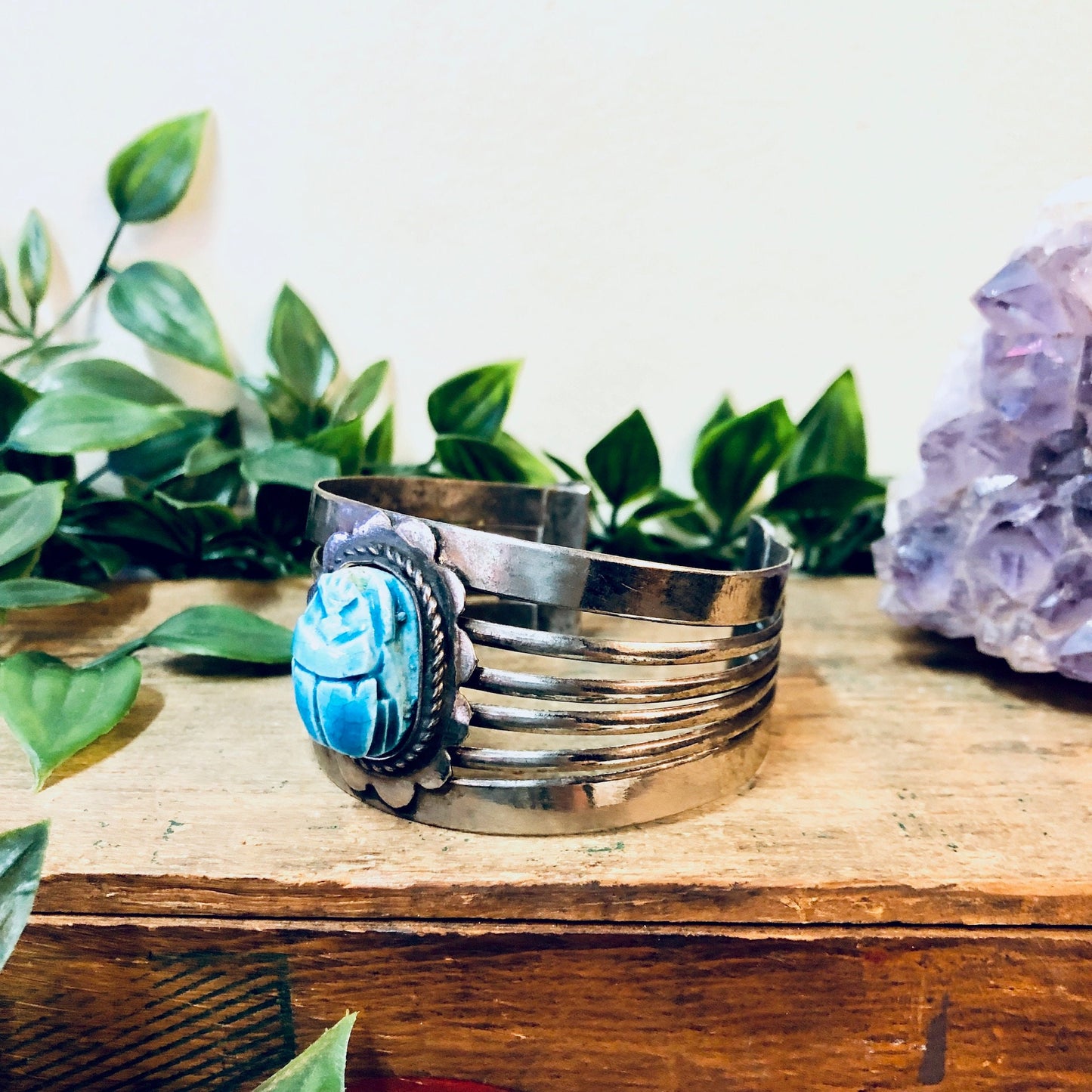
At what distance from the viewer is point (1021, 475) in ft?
2.03

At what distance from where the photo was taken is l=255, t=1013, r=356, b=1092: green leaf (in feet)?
1.12

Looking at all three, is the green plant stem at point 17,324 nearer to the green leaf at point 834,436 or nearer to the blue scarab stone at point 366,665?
the blue scarab stone at point 366,665

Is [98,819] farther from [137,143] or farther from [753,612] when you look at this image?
[137,143]

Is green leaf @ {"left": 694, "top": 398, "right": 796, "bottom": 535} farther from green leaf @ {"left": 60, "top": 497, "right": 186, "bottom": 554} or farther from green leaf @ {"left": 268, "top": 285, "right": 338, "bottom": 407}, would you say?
green leaf @ {"left": 60, "top": 497, "right": 186, "bottom": 554}

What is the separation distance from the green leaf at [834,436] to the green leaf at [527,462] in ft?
0.83

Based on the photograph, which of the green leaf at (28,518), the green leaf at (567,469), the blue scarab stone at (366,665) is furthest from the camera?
the green leaf at (567,469)

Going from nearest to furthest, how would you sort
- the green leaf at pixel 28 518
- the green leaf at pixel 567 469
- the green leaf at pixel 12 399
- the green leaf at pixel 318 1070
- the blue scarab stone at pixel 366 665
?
1. the green leaf at pixel 318 1070
2. the blue scarab stone at pixel 366 665
3. the green leaf at pixel 28 518
4. the green leaf at pixel 12 399
5. the green leaf at pixel 567 469

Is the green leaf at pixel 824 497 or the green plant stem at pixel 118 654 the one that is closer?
the green plant stem at pixel 118 654

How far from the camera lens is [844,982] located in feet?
1.38

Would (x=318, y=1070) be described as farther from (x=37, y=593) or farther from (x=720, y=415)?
(x=720, y=415)

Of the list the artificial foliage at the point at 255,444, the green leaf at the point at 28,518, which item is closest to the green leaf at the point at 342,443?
the artificial foliage at the point at 255,444

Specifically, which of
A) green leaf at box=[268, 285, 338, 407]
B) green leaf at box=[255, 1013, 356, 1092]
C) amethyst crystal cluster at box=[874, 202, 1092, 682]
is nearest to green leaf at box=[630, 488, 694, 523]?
amethyst crystal cluster at box=[874, 202, 1092, 682]

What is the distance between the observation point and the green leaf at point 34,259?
751 millimetres

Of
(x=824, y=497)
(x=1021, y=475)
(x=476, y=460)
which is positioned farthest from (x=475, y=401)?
(x=1021, y=475)
